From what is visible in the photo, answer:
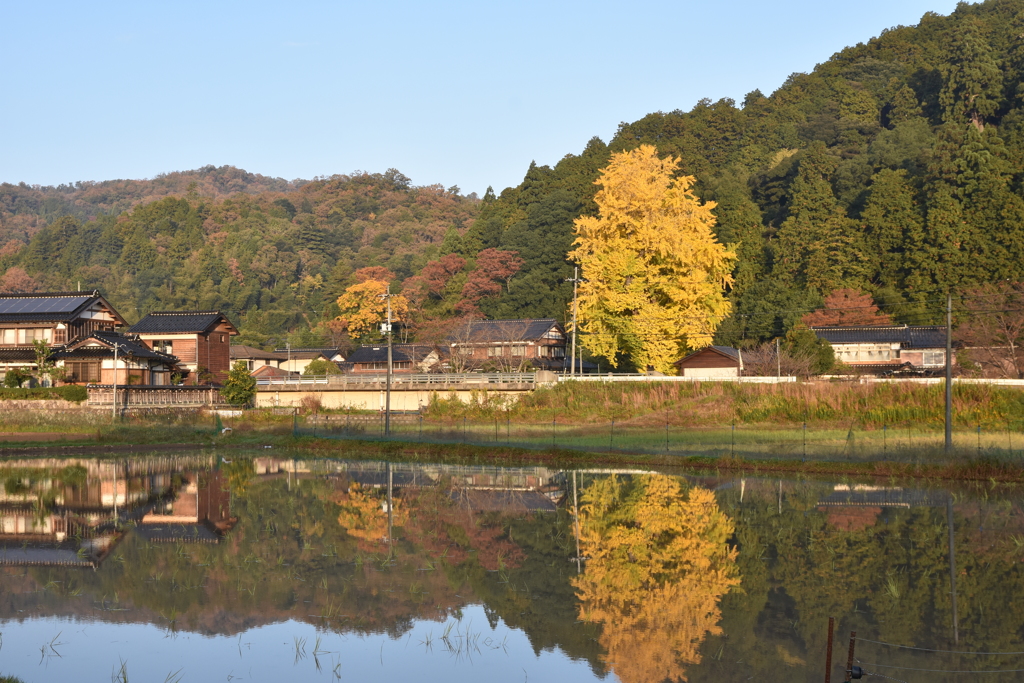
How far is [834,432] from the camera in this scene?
105 ft

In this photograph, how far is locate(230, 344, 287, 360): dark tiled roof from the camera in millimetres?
75438

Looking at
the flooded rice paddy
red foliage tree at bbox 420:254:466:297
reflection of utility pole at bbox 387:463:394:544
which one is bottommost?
reflection of utility pole at bbox 387:463:394:544

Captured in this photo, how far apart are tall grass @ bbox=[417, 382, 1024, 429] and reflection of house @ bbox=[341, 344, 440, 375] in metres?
17.1

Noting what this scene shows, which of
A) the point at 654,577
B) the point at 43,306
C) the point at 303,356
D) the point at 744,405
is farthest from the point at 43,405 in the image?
the point at 654,577

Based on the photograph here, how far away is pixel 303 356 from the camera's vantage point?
254 feet

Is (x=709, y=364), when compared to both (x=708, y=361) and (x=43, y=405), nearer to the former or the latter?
(x=708, y=361)

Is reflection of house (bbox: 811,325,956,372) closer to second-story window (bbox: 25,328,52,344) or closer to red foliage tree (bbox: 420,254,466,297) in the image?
red foliage tree (bbox: 420,254,466,297)

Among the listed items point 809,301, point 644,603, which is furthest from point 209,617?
point 809,301

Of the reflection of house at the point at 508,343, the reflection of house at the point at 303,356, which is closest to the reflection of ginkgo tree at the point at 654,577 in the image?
the reflection of house at the point at 508,343

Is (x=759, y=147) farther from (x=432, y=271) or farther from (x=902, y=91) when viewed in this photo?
(x=432, y=271)

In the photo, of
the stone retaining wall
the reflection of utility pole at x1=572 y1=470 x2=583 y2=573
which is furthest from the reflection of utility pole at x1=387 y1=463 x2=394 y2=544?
the stone retaining wall

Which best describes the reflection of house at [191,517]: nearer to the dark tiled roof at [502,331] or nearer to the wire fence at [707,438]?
the wire fence at [707,438]

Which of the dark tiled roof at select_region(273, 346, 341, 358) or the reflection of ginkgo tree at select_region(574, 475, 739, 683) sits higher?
the dark tiled roof at select_region(273, 346, 341, 358)

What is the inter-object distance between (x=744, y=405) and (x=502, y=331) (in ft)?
84.2
